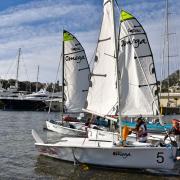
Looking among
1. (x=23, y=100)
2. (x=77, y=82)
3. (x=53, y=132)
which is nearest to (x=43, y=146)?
(x=53, y=132)

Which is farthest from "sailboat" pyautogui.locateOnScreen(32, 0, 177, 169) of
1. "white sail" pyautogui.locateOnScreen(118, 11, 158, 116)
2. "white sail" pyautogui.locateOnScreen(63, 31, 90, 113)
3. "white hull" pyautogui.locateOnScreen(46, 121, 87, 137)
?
"white sail" pyautogui.locateOnScreen(63, 31, 90, 113)

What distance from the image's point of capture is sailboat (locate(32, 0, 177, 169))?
55.2ft

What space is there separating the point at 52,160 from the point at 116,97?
15.0ft

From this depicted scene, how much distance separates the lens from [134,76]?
20953mm

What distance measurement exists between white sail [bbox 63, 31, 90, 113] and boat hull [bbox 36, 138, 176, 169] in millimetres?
19727

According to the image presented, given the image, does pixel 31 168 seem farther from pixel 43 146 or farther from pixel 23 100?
pixel 23 100

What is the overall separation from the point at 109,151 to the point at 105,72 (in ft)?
14.4

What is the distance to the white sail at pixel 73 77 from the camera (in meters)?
38.5

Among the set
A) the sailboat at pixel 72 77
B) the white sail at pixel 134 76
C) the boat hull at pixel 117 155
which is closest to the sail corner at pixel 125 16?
the white sail at pixel 134 76

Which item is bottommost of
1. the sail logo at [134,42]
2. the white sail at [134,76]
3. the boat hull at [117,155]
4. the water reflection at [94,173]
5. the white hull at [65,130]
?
the water reflection at [94,173]

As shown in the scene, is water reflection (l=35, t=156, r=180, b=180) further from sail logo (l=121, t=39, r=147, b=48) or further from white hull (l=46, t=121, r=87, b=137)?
white hull (l=46, t=121, r=87, b=137)

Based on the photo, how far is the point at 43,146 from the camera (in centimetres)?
1958

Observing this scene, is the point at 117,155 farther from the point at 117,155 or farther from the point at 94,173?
the point at 94,173

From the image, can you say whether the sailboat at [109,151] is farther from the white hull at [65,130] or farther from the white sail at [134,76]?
the white hull at [65,130]
